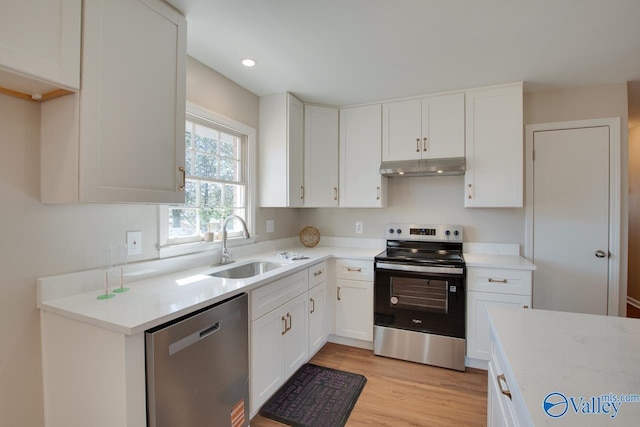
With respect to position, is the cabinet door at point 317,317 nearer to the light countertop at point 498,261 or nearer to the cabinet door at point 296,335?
the cabinet door at point 296,335

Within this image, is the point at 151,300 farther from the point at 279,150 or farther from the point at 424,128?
the point at 424,128

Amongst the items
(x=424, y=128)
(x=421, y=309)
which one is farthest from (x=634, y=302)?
(x=424, y=128)

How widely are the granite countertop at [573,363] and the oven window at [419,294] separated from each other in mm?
1285

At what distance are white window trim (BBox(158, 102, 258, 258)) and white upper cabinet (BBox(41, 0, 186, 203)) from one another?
0.38 meters

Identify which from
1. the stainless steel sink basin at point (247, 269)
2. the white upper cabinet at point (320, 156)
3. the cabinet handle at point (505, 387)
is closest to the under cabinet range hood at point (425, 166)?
the white upper cabinet at point (320, 156)

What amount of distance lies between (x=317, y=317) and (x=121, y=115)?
2036 millimetres

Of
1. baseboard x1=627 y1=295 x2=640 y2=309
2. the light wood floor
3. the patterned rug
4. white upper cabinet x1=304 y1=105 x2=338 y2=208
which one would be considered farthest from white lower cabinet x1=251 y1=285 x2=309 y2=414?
baseboard x1=627 y1=295 x2=640 y2=309

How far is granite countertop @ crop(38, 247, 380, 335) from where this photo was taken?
114 cm

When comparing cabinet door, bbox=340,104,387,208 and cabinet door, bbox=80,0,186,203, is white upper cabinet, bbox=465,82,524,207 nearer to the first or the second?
cabinet door, bbox=340,104,387,208

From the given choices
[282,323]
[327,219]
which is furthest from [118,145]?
[327,219]

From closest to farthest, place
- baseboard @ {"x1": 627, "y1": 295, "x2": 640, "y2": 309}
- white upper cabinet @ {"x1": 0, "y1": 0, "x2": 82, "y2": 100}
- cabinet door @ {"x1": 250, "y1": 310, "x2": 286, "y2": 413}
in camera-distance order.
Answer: white upper cabinet @ {"x1": 0, "y1": 0, "x2": 82, "y2": 100}, cabinet door @ {"x1": 250, "y1": 310, "x2": 286, "y2": 413}, baseboard @ {"x1": 627, "y1": 295, "x2": 640, "y2": 309}

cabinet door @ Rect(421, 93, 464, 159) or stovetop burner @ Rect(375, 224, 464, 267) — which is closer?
cabinet door @ Rect(421, 93, 464, 159)

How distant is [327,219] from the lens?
354cm

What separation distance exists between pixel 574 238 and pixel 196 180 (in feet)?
10.7
